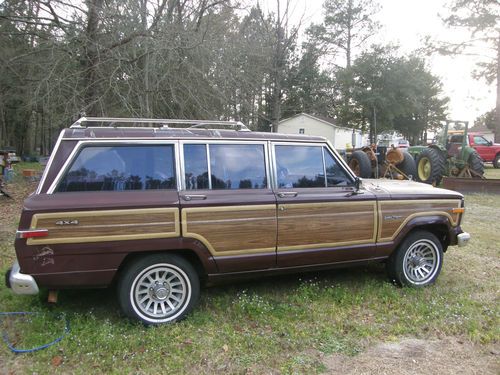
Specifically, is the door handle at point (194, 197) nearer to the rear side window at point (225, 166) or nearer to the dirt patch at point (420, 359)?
the rear side window at point (225, 166)

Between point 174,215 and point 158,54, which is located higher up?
point 158,54

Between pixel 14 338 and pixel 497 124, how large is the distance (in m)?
30.4

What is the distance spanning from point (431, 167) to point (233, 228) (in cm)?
1191

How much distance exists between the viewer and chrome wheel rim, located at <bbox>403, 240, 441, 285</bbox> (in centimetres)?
491

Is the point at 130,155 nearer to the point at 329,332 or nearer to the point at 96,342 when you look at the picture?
the point at 96,342

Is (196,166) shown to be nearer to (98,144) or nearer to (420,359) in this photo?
(98,144)

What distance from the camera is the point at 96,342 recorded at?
355 centimetres

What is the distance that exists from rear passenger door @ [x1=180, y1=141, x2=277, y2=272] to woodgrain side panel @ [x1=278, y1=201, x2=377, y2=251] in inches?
6.1

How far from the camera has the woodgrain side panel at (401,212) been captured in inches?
184

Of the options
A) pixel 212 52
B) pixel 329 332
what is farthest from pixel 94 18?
pixel 329 332

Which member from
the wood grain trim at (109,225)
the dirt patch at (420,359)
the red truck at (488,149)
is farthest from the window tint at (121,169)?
the red truck at (488,149)

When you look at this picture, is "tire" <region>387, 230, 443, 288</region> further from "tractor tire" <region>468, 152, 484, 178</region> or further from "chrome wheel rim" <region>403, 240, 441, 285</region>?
"tractor tire" <region>468, 152, 484, 178</region>

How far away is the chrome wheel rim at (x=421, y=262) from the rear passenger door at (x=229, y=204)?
1.77 m

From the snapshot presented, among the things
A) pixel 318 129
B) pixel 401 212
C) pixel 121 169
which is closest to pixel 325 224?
pixel 401 212
